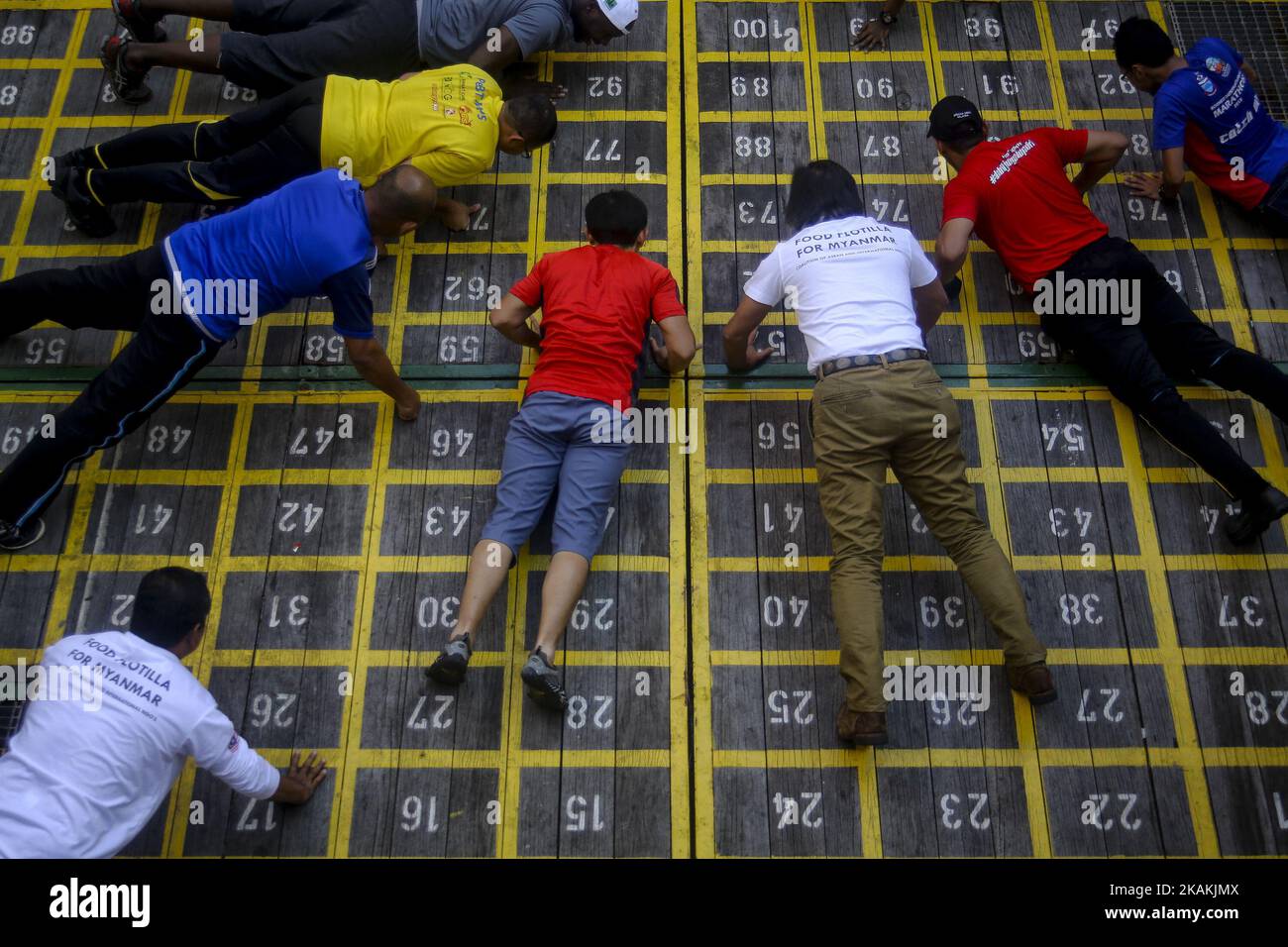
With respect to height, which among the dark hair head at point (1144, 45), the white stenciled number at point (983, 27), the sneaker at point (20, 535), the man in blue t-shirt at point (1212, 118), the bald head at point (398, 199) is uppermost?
the white stenciled number at point (983, 27)

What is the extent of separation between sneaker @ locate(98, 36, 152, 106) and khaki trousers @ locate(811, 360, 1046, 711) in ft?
15.6

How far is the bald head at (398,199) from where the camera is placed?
4957mm

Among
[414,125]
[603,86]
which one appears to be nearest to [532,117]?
→ [414,125]

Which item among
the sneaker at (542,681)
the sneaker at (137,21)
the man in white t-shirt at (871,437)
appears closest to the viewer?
the sneaker at (542,681)

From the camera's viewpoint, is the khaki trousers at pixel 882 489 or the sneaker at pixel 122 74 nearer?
the khaki trousers at pixel 882 489

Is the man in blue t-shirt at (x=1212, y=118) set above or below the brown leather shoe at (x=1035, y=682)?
above

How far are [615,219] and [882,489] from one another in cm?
194

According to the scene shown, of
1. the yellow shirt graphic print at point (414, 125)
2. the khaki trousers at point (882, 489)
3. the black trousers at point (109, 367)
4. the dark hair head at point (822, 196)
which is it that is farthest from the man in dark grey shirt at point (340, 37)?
the khaki trousers at point (882, 489)

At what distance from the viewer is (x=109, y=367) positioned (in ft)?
17.0

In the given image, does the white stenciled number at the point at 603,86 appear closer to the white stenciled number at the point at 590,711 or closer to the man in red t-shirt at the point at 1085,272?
the man in red t-shirt at the point at 1085,272

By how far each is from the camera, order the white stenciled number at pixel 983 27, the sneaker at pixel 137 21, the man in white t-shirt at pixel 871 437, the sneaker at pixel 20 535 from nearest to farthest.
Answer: the man in white t-shirt at pixel 871 437
the sneaker at pixel 20 535
the sneaker at pixel 137 21
the white stenciled number at pixel 983 27

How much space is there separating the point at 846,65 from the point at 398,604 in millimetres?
4429

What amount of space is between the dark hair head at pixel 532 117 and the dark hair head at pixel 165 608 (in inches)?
117

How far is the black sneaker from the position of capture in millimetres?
5078
